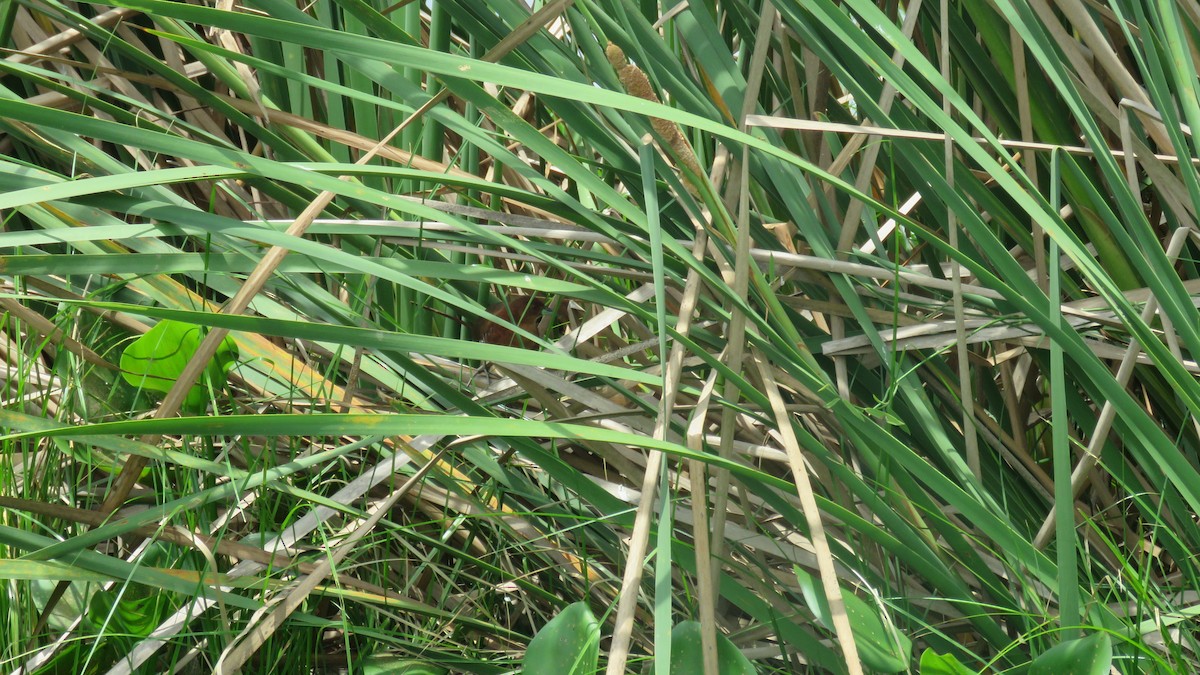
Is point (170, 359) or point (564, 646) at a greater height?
point (170, 359)

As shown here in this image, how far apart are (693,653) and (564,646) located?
0.25ft

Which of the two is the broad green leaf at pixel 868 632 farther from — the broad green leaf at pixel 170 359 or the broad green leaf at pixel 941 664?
the broad green leaf at pixel 170 359

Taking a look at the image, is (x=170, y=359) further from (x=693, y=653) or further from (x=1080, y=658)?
(x=1080, y=658)

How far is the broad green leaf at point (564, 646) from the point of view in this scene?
0.58 metres

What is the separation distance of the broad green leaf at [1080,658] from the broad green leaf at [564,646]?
25 cm

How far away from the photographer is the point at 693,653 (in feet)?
1.96

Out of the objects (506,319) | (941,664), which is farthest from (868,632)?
(506,319)

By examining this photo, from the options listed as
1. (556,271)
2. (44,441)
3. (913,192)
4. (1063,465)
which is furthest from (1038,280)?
(44,441)

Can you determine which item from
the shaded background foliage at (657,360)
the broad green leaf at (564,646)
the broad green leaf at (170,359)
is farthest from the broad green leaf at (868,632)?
the broad green leaf at (170,359)

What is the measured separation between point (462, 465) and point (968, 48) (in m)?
0.59

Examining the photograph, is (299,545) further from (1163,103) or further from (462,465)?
(1163,103)

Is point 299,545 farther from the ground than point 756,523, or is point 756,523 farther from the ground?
point 299,545

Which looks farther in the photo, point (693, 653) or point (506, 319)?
point (506, 319)

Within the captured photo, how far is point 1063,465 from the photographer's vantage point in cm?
62
